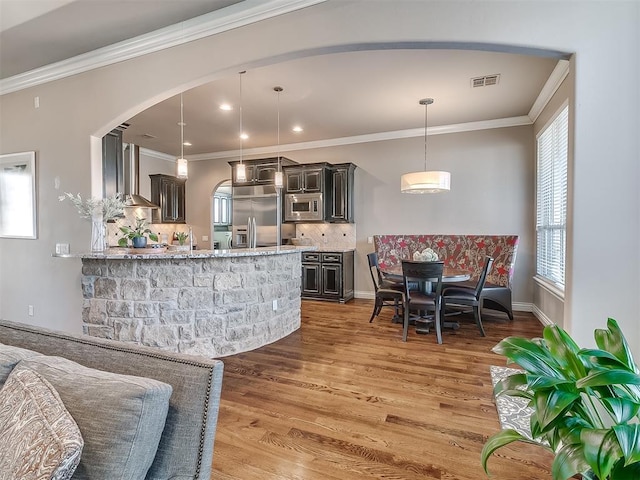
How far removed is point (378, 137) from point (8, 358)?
5704mm

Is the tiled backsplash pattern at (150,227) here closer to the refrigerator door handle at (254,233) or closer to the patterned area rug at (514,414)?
the refrigerator door handle at (254,233)

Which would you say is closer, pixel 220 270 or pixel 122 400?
pixel 122 400

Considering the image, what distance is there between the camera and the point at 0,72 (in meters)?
3.54

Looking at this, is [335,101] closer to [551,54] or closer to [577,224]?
[551,54]

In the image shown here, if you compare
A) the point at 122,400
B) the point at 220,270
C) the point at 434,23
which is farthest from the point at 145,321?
the point at 434,23

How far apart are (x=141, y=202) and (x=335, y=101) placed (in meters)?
3.56

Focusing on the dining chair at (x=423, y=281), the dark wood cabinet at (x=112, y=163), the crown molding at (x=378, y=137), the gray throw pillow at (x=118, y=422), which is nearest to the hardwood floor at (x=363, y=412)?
the dining chair at (x=423, y=281)

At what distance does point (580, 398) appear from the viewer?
3.31ft

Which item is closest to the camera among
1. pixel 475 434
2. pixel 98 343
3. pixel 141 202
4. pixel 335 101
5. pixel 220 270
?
pixel 98 343

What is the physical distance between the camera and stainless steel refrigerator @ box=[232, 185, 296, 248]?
20.4 ft

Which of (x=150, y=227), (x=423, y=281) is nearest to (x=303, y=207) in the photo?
(x=423, y=281)

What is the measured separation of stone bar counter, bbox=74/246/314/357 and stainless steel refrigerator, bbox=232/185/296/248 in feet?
8.92

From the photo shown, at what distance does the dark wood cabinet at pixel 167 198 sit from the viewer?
6.99m

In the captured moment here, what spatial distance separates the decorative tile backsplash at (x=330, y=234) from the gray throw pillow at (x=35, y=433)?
5.46 metres
